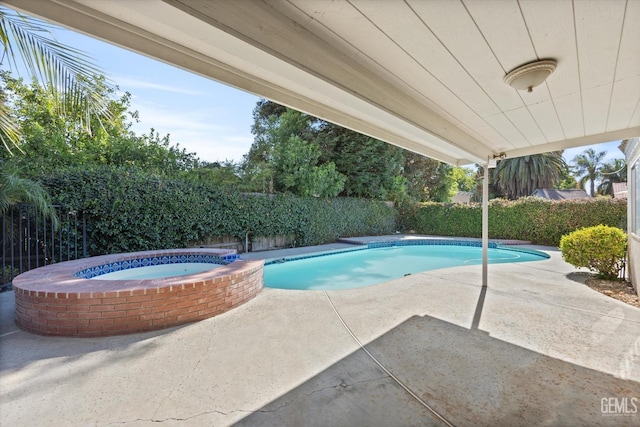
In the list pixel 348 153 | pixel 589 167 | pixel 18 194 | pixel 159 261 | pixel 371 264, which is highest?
pixel 589 167

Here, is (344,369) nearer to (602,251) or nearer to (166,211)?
(602,251)

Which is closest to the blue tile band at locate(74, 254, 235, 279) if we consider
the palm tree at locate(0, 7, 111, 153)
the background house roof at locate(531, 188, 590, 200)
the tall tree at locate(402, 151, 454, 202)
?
the palm tree at locate(0, 7, 111, 153)

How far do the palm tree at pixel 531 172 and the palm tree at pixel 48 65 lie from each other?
83.5 feet

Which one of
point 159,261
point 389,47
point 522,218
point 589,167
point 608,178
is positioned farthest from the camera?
point 589,167

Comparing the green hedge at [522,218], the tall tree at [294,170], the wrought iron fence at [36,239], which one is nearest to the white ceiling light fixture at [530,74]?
the wrought iron fence at [36,239]

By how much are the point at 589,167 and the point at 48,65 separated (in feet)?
155

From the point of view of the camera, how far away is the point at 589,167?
33688 mm

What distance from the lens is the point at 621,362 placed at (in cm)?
243

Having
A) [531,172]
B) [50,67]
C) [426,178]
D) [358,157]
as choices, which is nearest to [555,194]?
[531,172]

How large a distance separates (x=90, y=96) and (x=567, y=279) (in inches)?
316

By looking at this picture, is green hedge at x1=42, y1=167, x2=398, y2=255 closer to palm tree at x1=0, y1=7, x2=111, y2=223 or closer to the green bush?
palm tree at x1=0, y1=7, x2=111, y2=223

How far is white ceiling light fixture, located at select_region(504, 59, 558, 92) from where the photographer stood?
211cm

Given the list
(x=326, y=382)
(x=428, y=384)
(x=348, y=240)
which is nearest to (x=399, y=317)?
(x=428, y=384)

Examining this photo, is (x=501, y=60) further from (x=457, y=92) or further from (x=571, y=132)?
(x=571, y=132)
